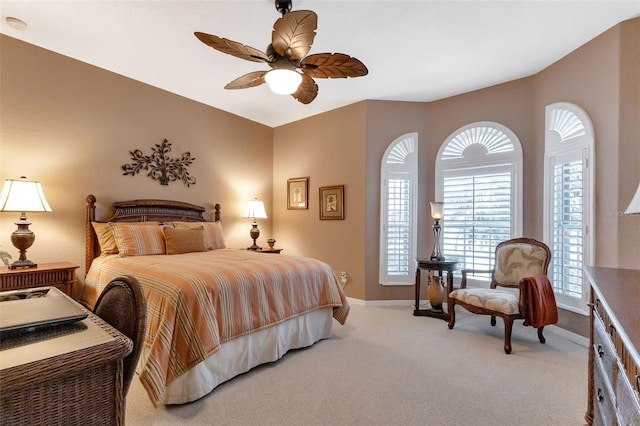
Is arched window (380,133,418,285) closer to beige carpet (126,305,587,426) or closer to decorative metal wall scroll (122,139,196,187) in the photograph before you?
beige carpet (126,305,587,426)

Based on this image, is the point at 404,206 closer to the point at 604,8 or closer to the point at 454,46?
the point at 454,46

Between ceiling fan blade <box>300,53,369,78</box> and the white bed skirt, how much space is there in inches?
83.5

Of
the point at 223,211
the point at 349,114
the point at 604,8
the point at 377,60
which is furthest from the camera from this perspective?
the point at 223,211

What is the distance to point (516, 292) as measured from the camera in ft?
12.1

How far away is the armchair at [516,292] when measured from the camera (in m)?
2.84

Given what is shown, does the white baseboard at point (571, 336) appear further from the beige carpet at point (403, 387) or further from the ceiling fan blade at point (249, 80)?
the ceiling fan blade at point (249, 80)

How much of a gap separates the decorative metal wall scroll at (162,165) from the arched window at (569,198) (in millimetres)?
4558

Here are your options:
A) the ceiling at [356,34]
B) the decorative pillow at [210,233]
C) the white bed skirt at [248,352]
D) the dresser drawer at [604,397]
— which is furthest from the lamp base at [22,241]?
the dresser drawer at [604,397]

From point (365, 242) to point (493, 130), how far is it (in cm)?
221

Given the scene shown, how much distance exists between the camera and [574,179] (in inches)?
124

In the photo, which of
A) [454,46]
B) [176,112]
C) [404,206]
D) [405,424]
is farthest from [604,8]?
[176,112]

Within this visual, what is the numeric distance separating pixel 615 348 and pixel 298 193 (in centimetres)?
438

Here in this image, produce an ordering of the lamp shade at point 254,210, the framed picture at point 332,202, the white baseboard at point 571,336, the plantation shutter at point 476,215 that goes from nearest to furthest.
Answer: the white baseboard at point 571,336, the plantation shutter at point 476,215, the framed picture at point 332,202, the lamp shade at point 254,210

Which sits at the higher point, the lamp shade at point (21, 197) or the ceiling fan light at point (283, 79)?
the ceiling fan light at point (283, 79)
